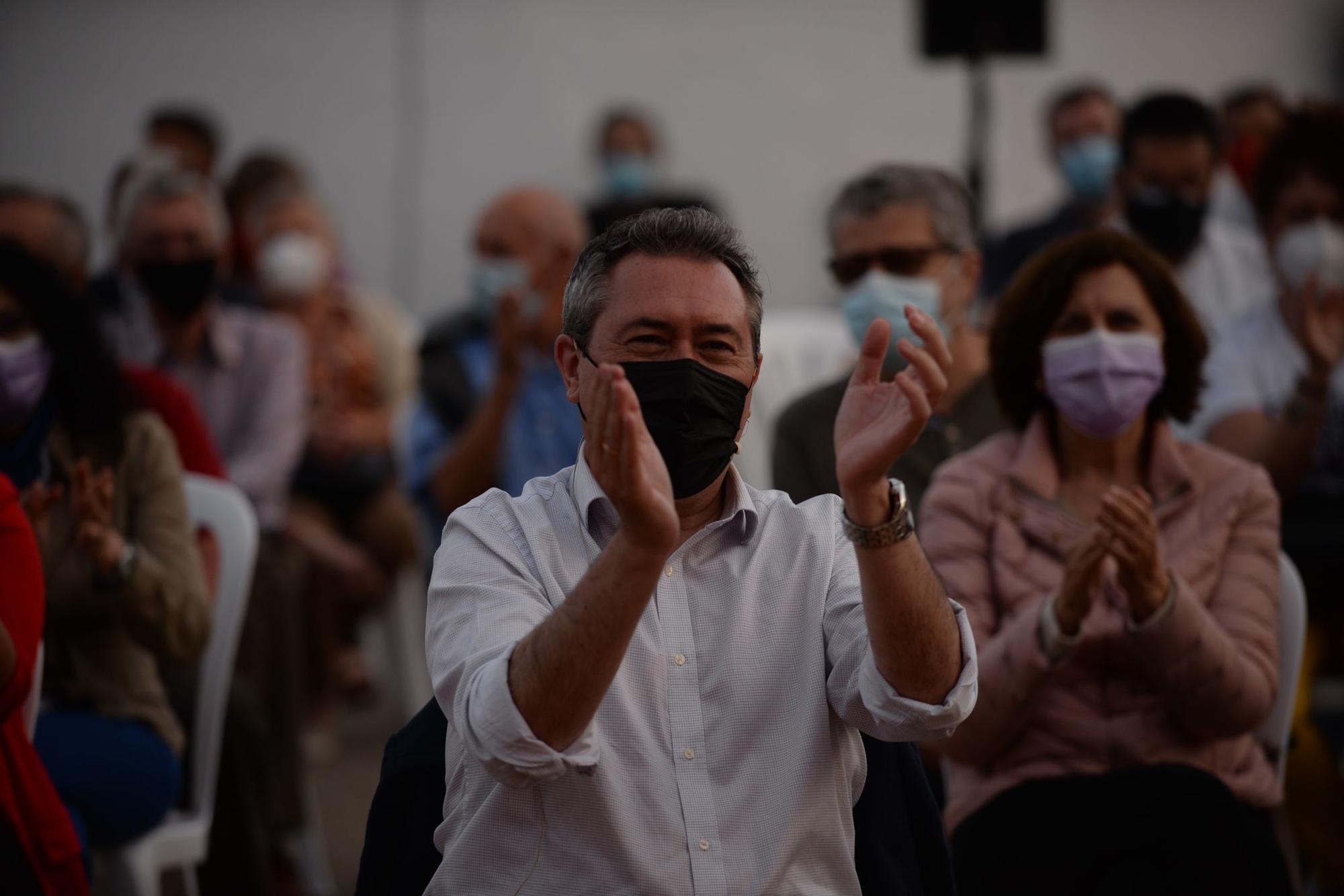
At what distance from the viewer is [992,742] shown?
2834 mm

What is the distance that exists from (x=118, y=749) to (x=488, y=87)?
591 cm

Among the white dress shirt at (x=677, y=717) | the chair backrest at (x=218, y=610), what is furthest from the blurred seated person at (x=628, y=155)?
the white dress shirt at (x=677, y=717)

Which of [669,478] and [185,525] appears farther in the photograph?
[185,525]

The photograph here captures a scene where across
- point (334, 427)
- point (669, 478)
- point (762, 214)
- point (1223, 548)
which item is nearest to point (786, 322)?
point (334, 427)

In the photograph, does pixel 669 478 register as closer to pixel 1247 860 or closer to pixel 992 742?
pixel 992 742

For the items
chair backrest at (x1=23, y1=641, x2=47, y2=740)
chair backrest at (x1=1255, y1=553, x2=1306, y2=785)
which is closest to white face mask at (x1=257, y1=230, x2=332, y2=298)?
chair backrest at (x1=23, y1=641, x2=47, y2=740)

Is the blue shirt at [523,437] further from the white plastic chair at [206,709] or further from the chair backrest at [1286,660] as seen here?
the chair backrest at [1286,660]

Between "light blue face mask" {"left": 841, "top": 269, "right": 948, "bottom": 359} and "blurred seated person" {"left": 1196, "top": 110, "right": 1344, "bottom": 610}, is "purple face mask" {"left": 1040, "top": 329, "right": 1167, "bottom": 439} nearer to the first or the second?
"light blue face mask" {"left": 841, "top": 269, "right": 948, "bottom": 359}

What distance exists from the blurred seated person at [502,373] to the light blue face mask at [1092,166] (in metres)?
2.11

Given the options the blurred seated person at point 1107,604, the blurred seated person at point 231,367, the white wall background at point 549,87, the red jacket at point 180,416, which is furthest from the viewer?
the white wall background at point 549,87

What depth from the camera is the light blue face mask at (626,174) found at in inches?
314

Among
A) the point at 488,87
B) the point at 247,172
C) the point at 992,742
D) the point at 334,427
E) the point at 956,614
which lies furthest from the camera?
the point at 488,87

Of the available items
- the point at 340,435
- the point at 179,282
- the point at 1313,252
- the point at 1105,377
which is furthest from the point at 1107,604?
the point at 340,435

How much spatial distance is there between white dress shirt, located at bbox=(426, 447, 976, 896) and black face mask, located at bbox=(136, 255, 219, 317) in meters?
2.72
